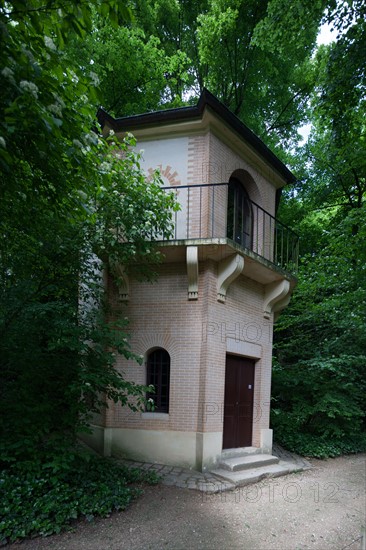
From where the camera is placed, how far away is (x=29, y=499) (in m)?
5.70

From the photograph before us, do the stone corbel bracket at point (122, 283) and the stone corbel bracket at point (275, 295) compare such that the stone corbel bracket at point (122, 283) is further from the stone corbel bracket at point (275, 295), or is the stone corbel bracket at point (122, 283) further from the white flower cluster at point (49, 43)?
the white flower cluster at point (49, 43)

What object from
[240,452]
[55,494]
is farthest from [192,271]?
[55,494]

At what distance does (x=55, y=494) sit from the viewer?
19.0ft

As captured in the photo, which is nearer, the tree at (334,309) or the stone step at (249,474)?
the stone step at (249,474)

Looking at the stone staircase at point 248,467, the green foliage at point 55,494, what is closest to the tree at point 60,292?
the green foliage at point 55,494

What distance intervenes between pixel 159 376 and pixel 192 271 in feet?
8.13

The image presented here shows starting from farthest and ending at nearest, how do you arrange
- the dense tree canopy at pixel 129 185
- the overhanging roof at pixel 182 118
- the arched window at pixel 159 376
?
the arched window at pixel 159 376, the overhanging roof at pixel 182 118, the dense tree canopy at pixel 129 185

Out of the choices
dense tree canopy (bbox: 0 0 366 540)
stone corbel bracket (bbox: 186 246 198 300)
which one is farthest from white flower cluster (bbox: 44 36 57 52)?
stone corbel bracket (bbox: 186 246 198 300)

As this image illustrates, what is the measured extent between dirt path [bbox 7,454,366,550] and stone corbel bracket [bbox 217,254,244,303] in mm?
3914

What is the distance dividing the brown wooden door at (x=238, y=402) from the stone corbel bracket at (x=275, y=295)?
4.80 feet

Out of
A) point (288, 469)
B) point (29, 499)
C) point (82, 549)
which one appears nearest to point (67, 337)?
point (29, 499)

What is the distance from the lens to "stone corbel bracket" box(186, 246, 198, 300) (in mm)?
8586

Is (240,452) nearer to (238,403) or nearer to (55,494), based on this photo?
(238,403)

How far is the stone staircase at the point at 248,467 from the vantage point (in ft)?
26.2
